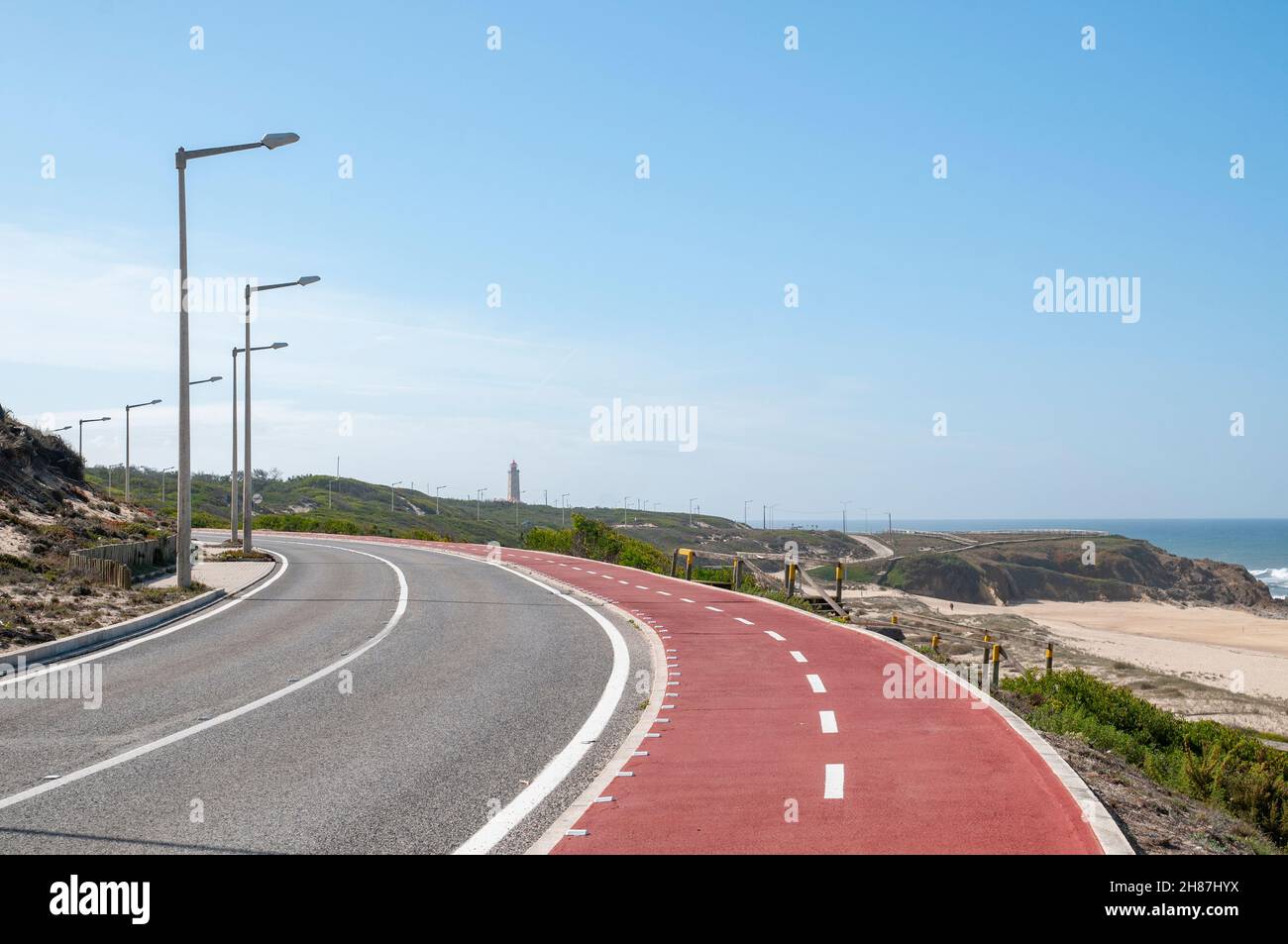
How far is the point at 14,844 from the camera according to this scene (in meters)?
6.18

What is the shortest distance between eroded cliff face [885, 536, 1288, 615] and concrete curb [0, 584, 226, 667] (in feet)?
307

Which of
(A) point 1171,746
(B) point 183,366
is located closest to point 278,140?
(B) point 183,366

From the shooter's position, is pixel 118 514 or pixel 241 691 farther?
pixel 118 514

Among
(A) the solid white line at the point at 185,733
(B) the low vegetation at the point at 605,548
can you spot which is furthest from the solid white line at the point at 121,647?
(B) the low vegetation at the point at 605,548

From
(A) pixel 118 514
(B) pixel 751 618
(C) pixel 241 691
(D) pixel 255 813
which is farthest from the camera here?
(A) pixel 118 514

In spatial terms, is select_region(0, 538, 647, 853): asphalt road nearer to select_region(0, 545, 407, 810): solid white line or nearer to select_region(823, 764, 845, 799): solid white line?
select_region(0, 545, 407, 810): solid white line

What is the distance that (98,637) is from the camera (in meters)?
15.7

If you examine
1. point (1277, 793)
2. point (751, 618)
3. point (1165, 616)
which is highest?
point (751, 618)

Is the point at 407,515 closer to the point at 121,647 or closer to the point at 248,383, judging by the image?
the point at 248,383

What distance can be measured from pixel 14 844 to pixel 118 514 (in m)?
41.6

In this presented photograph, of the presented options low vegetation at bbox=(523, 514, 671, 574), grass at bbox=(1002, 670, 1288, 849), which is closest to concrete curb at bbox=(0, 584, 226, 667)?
grass at bbox=(1002, 670, 1288, 849)
